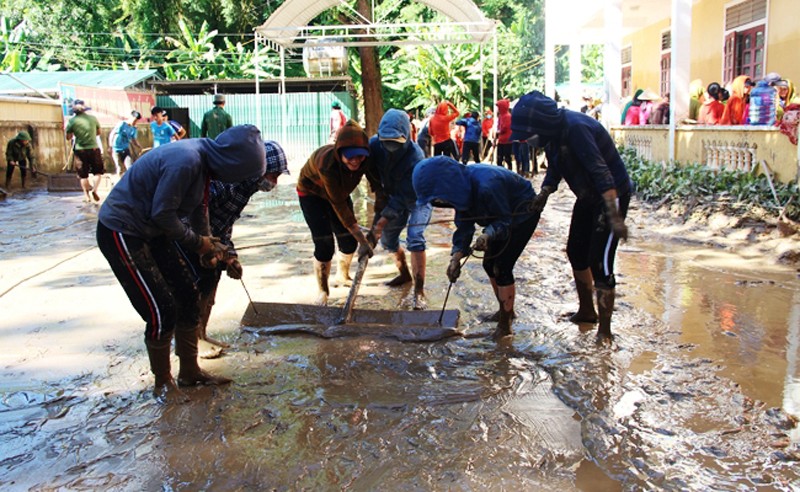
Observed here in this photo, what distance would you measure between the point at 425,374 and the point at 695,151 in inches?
307

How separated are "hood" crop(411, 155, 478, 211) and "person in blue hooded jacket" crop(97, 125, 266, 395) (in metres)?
1.13

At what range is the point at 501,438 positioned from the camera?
3.43 m

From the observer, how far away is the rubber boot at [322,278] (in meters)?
5.90

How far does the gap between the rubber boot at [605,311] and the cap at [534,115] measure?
1.15m

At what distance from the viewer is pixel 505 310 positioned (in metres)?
4.93

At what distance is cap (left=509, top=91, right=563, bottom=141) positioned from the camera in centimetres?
450

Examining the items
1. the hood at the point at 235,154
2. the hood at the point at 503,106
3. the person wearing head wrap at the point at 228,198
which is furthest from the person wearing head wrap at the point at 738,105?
the hood at the point at 235,154

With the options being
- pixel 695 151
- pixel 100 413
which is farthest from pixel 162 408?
pixel 695 151

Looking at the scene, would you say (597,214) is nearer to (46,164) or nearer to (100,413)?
(100,413)

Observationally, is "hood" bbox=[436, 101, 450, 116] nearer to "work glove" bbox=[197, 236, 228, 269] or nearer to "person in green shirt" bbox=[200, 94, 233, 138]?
"person in green shirt" bbox=[200, 94, 233, 138]

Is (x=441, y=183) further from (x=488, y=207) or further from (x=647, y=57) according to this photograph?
(x=647, y=57)

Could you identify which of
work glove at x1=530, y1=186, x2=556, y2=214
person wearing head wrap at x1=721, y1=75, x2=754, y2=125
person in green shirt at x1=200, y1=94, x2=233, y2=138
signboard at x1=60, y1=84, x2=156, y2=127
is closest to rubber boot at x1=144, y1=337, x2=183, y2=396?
work glove at x1=530, y1=186, x2=556, y2=214

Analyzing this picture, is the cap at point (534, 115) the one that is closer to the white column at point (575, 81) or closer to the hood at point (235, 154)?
the hood at point (235, 154)

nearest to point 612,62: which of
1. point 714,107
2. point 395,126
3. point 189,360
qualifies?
point 714,107
